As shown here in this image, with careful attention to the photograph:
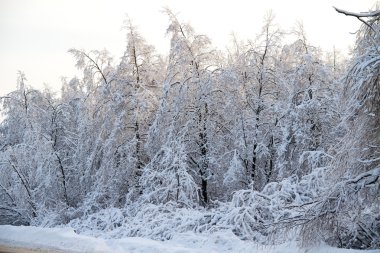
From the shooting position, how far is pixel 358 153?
7965mm

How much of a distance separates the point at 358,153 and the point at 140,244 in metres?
5.04

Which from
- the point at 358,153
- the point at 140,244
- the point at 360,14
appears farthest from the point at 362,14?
the point at 140,244

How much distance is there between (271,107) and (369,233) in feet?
34.2

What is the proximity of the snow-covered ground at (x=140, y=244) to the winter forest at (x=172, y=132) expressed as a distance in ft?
9.21

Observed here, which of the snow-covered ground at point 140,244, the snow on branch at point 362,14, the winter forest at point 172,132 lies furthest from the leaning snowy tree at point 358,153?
the winter forest at point 172,132

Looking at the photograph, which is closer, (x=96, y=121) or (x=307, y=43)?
(x=307, y=43)

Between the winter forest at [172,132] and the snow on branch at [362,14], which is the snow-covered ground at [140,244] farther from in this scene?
the snow on branch at [362,14]

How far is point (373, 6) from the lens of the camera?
872cm

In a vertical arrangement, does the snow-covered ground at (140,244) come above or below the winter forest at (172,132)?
below

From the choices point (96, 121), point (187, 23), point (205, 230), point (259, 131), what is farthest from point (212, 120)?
point (205, 230)

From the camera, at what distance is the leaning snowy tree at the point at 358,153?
7.61 m

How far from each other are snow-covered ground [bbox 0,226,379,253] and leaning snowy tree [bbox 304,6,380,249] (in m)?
0.62

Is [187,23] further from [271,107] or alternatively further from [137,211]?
[137,211]

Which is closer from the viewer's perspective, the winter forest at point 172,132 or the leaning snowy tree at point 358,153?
the leaning snowy tree at point 358,153
